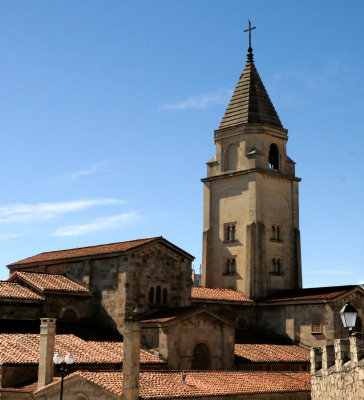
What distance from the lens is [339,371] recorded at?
19750 mm

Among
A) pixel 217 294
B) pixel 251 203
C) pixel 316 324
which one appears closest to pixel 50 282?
pixel 217 294

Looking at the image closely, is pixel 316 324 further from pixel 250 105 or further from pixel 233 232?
pixel 250 105

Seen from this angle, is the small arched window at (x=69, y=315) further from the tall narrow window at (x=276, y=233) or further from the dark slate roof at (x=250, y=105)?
the dark slate roof at (x=250, y=105)

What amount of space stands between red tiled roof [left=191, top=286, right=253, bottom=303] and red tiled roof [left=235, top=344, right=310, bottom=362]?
4.68 meters

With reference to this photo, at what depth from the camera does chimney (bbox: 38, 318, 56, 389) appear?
29470 millimetres

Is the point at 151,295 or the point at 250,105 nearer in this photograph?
the point at 151,295

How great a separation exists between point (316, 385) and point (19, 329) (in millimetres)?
19295

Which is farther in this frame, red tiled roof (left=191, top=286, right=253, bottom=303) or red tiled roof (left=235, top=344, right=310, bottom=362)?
red tiled roof (left=191, top=286, right=253, bottom=303)

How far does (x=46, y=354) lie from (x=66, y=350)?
302 cm

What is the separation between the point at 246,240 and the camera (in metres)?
50.8

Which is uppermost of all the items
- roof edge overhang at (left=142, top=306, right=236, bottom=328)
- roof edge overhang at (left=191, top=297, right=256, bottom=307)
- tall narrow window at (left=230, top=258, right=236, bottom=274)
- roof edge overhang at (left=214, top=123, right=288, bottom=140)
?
roof edge overhang at (left=214, top=123, right=288, bottom=140)

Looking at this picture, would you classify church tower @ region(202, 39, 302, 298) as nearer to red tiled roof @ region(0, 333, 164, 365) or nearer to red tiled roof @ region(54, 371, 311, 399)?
red tiled roof @ region(54, 371, 311, 399)

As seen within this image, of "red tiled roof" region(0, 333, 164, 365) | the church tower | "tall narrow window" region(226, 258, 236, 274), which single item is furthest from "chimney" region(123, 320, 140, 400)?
"tall narrow window" region(226, 258, 236, 274)

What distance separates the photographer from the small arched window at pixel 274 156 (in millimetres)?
53953
